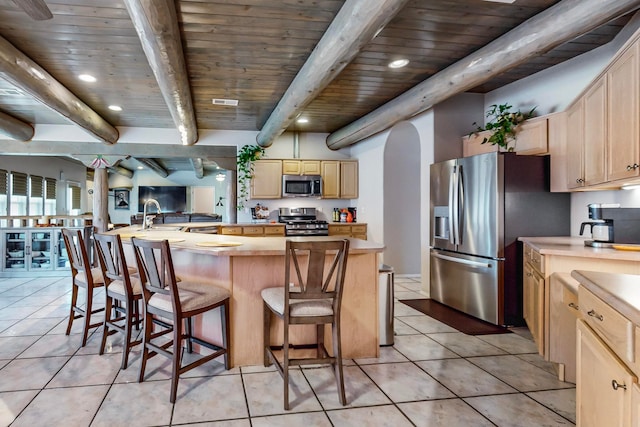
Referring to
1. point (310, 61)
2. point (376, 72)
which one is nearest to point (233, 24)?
point (310, 61)

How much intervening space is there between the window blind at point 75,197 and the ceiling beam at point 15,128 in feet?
17.3

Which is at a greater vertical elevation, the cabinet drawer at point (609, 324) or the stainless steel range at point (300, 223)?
the stainless steel range at point (300, 223)

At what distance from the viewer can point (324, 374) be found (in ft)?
8.14

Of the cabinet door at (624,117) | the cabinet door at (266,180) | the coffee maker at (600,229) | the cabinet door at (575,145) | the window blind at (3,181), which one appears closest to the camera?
the cabinet door at (624,117)

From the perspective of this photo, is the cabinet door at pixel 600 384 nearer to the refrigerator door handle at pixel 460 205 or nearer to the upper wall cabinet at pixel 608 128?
the upper wall cabinet at pixel 608 128

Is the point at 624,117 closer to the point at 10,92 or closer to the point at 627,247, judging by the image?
the point at 627,247

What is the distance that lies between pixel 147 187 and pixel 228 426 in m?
12.3

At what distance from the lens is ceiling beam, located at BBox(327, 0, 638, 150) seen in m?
2.23

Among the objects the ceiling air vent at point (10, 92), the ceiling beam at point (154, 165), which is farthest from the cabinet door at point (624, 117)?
the ceiling beam at point (154, 165)

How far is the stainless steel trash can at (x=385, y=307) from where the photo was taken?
2986 mm

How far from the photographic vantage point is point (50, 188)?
9.25m

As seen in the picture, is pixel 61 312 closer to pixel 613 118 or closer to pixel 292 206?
pixel 292 206

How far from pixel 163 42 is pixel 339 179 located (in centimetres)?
441

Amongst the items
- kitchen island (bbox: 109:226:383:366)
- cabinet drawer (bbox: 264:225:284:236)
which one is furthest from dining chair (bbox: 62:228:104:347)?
cabinet drawer (bbox: 264:225:284:236)
